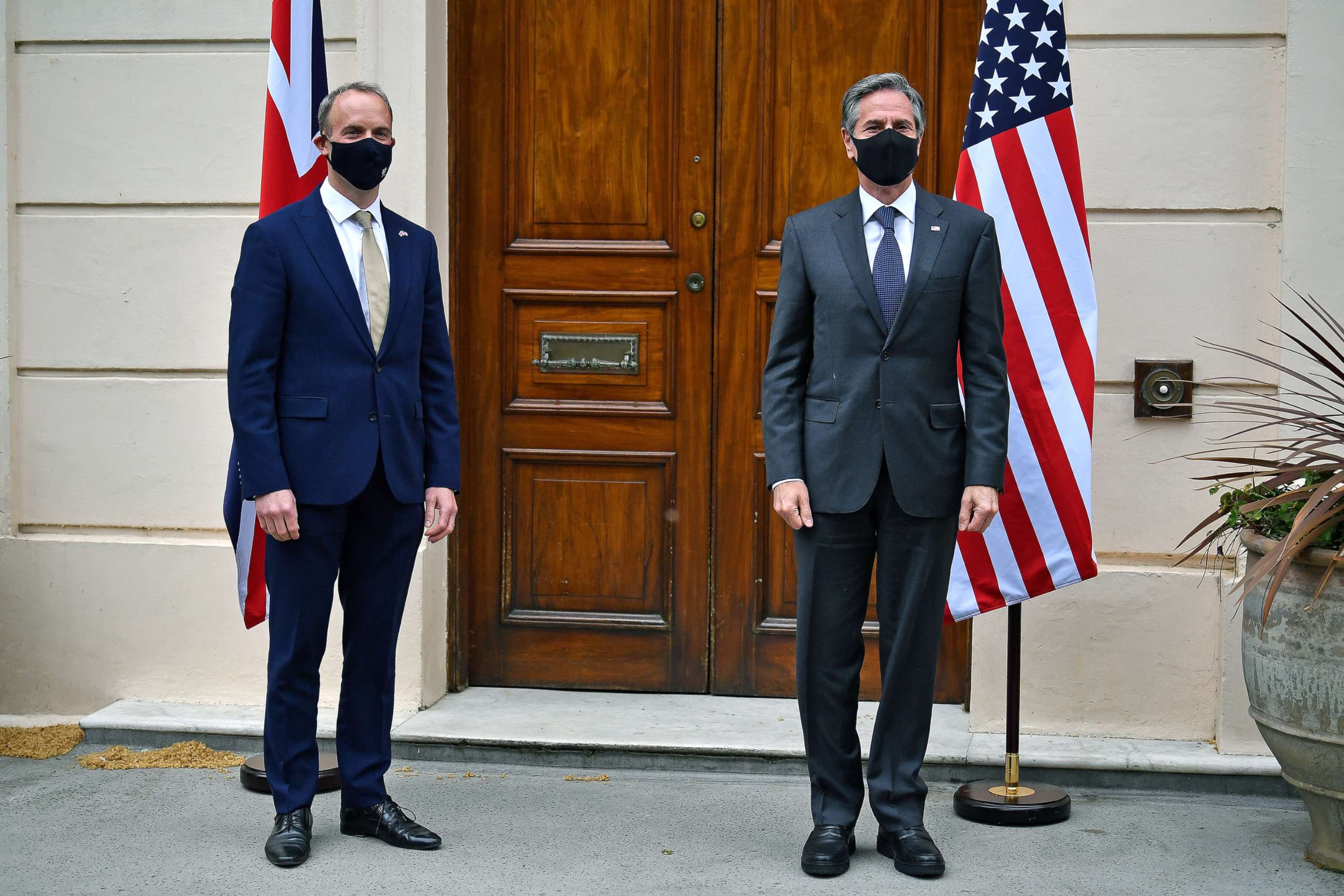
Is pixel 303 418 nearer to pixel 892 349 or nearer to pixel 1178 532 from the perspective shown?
pixel 892 349

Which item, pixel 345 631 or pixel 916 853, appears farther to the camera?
pixel 345 631

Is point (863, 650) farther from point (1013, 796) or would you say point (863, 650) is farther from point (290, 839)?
point (290, 839)

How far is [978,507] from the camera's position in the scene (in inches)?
137

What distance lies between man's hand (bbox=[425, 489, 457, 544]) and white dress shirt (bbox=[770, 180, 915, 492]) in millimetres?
1331

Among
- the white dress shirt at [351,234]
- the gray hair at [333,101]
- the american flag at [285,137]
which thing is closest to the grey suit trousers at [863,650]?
the white dress shirt at [351,234]

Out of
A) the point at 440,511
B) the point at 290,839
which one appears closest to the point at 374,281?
the point at 440,511

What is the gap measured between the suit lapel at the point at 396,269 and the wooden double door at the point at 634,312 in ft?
4.17

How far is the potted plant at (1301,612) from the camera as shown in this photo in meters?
3.47

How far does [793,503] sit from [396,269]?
1.27 metres

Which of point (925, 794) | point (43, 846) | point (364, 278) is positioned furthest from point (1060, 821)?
point (43, 846)

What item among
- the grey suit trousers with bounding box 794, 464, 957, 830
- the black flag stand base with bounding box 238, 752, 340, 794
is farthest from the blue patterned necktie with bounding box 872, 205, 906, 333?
the black flag stand base with bounding box 238, 752, 340, 794

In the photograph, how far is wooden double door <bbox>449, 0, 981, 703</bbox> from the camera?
195 inches

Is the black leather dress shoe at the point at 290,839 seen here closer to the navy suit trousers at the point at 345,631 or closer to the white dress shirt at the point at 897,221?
the navy suit trousers at the point at 345,631

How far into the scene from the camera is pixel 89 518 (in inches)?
199
